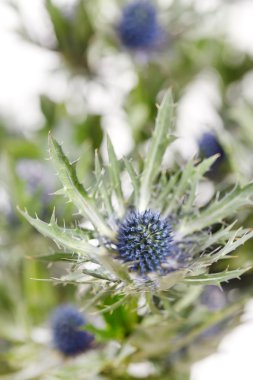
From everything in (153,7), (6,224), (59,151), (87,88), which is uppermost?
(153,7)

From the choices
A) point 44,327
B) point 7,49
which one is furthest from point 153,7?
point 44,327

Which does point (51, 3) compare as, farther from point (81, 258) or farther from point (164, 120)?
point (81, 258)

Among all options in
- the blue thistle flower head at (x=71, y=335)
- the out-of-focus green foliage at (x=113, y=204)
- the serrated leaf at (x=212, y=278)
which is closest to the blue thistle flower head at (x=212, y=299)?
the out-of-focus green foliage at (x=113, y=204)

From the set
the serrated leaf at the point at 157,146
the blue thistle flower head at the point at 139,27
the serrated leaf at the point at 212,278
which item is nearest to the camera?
the serrated leaf at the point at 212,278

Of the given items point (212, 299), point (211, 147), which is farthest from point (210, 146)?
point (212, 299)

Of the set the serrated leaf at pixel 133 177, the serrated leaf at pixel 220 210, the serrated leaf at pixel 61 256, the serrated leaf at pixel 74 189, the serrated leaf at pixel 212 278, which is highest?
the serrated leaf at pixel 133 177

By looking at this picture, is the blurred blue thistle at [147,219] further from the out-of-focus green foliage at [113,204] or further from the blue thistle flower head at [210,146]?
the blue thistle flower head at [210,146]
